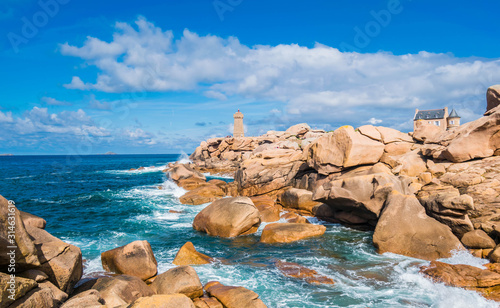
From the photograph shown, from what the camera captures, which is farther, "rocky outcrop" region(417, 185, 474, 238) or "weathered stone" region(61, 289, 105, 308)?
"rocky outcrop" region(417, 185, 474, 238)

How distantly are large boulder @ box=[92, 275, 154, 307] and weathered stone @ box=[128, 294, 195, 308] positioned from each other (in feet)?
8.63

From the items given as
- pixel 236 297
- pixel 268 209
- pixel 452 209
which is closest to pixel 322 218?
pixel 268 209

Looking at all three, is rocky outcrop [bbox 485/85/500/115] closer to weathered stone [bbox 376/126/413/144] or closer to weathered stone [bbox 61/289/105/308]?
weathered stone [bbox 376/126/413/144]

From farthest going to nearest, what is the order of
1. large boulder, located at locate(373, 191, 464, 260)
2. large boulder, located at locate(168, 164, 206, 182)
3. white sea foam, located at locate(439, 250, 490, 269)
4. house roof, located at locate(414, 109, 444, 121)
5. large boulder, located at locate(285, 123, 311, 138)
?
large boulder, located at locate(285, 123, 311, 138) → house roof, located at locate(414, 109, 444, 121) → large boulder, located at locate(168, 164, 206, 182) → large boulder, located at locate(373, 191, 464, 260) → white sea foam, located at locate(439, 250, 490, 269)

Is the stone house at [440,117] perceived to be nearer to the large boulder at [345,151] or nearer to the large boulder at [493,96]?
the large boulder at [493,96]

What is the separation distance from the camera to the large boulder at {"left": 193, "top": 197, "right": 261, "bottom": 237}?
18.4m

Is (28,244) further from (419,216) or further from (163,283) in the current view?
(419,216)

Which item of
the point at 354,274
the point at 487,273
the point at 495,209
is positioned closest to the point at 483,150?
the point at 495,209

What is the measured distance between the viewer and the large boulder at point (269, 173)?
27.8 metres

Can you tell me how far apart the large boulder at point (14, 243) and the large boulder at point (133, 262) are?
442 centimetres

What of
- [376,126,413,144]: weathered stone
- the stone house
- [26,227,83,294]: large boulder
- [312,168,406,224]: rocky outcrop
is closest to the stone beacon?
the stone house

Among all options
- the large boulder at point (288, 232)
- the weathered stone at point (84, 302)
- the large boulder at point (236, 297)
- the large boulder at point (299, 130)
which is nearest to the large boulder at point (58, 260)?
the weathered stone at point (84, 302)

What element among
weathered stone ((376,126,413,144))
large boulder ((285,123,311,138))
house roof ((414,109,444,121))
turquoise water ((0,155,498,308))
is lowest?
turquoise water ((0,155,498,308))

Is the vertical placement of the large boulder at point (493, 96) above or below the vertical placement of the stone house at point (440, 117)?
below
